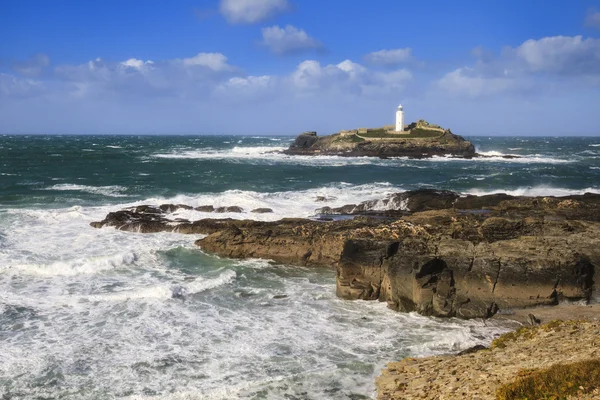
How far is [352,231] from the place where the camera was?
822 inches


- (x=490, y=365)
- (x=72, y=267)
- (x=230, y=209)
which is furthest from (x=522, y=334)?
(x=230, y=209)

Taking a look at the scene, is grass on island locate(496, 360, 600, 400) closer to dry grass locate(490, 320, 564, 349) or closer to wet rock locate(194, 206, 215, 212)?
dry grass locate(490, 320, 564, 349)

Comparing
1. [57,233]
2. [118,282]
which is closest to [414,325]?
[118,282]

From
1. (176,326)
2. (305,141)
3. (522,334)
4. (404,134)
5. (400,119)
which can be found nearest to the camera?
(522,334)

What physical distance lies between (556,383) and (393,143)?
8961 cm

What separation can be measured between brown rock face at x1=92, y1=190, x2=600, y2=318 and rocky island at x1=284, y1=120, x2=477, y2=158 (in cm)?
7185

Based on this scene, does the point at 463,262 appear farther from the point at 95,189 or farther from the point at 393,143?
the point at 393,143

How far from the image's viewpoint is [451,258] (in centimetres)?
1574

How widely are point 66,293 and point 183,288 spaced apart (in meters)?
3.97

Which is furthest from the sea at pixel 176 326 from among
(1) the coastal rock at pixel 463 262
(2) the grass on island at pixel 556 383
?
(2) the grass on island at pixel 556 383

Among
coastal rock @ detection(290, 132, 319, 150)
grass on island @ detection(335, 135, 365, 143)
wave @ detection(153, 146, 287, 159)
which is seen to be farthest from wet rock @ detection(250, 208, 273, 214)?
coastal rock @ detection(290, 132, 319, 150)

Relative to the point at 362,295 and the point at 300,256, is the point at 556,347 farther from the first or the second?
the point at 300,256

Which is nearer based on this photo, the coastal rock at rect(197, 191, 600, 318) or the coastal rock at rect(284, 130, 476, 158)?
the coastal rock at rect(197, 191, 600, 318)

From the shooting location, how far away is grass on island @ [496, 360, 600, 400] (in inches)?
323
